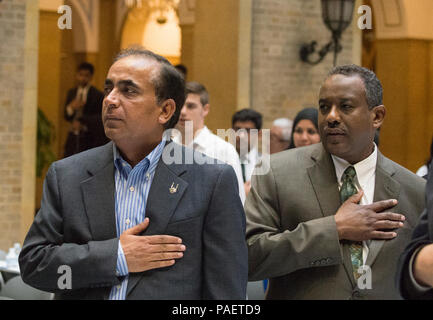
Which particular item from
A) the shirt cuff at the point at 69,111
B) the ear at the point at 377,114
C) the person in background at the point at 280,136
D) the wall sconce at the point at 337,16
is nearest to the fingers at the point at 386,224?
the ear at the point at 377,114

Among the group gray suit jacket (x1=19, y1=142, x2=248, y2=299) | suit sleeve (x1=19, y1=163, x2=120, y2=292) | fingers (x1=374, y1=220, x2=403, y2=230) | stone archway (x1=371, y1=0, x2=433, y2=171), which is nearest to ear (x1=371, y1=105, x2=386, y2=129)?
fingers (x1=374, y1=220, x2=403, y2=230)

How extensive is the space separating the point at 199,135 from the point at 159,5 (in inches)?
497

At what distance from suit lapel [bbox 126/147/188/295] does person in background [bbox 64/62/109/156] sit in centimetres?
775

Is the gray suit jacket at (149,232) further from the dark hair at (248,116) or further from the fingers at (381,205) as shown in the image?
the dark hair at (248,116)

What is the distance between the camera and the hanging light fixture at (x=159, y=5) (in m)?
17.7

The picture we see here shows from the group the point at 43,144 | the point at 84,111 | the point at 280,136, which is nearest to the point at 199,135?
the point at 280,136

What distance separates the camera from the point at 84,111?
10.9m

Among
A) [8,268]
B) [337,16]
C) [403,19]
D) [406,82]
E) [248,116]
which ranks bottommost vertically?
[8,268]

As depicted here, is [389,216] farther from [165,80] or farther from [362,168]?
[165,80]

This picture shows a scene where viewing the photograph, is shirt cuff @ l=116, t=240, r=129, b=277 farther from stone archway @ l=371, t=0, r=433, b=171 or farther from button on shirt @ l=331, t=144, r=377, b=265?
stone archway @ l=371, t=0, r=433, b=171

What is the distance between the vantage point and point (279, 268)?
9.40ft

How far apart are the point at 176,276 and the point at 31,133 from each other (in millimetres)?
6881

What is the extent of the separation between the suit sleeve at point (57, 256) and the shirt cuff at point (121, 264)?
13mm

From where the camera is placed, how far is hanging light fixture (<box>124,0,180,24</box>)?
Result: 57.9 ft
